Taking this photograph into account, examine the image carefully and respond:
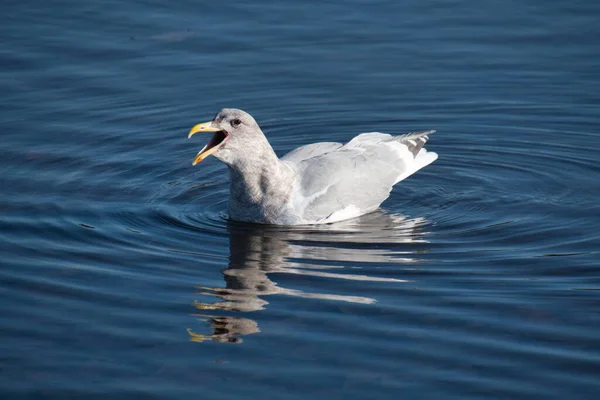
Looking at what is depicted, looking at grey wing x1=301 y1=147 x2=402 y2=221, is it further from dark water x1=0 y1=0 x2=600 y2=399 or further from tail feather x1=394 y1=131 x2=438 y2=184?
dark water x1=0 y1=0 x2=600 y2=399

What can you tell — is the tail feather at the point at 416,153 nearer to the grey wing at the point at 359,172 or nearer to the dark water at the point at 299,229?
the grey wing at the point at 359,172

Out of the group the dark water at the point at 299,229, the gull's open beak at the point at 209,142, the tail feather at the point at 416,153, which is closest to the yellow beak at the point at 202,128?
the gull's open beak at the point at 209,142

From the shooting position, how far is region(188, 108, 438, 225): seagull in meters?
9.38

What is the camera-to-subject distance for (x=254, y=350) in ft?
22.7

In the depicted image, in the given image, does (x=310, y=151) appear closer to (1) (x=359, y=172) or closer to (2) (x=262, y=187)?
(1) (x=359, y=172)

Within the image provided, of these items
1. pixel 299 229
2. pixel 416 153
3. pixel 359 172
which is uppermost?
pixel 416 153

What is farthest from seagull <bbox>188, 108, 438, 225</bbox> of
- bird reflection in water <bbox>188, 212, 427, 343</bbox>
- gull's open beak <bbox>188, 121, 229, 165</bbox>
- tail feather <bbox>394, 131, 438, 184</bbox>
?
tail feather <bbox>394, 131, 438, 184</bbox>

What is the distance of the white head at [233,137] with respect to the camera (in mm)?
9250

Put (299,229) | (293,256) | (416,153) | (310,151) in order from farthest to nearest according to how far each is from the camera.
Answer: (416,153)
(310,151)
(299,229)
(293,256)

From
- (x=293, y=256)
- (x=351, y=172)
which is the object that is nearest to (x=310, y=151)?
(x=351, y=172)

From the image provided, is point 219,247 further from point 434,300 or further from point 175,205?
point 434,300

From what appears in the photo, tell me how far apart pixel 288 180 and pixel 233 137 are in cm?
73

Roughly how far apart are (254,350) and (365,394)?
3.06 feet

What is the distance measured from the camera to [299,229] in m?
9.52
